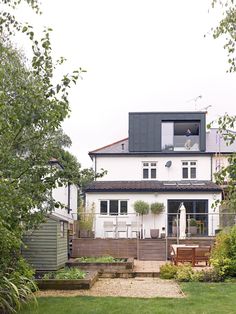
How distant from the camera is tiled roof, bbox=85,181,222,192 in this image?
114 feet

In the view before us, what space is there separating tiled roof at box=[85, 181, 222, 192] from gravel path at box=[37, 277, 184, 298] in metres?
17.9

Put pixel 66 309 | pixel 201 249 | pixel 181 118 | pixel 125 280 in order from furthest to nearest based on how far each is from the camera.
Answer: pixel 181 118 → pixel 201 249 → pixel 125 280 → pixel 66 309

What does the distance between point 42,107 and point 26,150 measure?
1111 mm

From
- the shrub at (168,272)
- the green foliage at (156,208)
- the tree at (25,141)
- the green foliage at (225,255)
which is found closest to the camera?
the tree at (25,141)

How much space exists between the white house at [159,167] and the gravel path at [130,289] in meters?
16.6

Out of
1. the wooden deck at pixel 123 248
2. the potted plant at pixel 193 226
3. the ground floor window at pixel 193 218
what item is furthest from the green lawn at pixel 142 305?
the ground floor window at pixel 193 218

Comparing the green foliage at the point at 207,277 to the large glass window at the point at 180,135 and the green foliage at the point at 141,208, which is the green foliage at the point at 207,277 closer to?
the green foliage at the point at 141,208

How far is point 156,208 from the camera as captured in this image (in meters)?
34.4

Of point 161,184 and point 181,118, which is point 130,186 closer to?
point 161,184

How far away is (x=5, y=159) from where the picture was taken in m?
8.77

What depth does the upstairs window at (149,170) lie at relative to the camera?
37.8m

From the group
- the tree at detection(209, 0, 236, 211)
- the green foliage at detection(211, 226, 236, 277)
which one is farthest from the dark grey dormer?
the tree at detection(209, 0, 236, 211)

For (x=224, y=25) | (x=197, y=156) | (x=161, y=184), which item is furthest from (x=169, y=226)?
(x=224, y=25)

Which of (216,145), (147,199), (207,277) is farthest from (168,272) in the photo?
(216,145)
